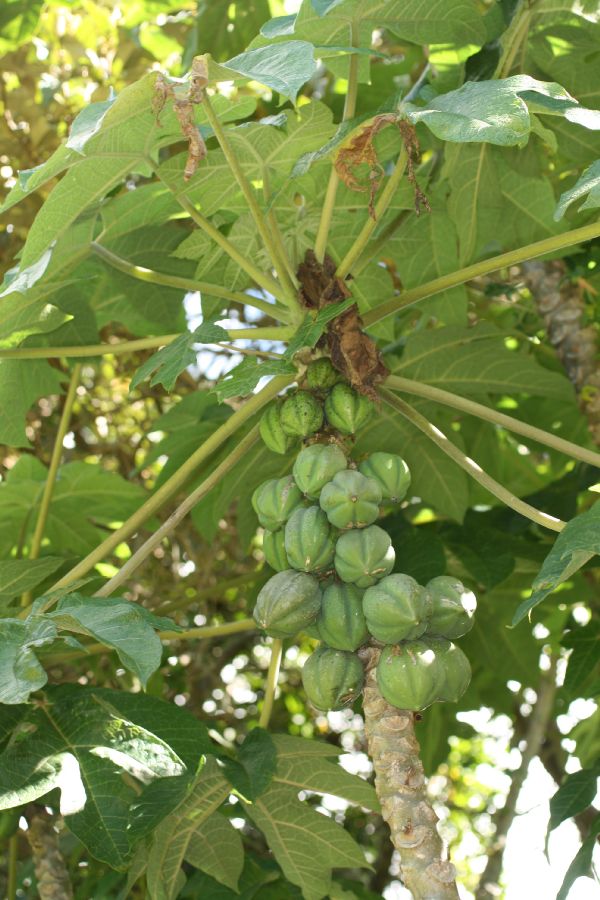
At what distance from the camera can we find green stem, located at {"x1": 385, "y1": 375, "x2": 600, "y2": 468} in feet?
5.65

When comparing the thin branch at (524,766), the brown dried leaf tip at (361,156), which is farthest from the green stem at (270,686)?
the thin branch at (524,766)

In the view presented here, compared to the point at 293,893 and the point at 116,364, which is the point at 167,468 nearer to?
the point at 293,893

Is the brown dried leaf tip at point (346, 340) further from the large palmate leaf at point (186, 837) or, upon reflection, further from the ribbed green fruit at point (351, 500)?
Answer: the large palmate leaf at point (186, 837)

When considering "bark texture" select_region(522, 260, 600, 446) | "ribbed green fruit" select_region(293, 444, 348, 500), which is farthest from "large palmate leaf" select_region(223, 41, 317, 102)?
"bark texture" select_region(522, 260, 600, 446)

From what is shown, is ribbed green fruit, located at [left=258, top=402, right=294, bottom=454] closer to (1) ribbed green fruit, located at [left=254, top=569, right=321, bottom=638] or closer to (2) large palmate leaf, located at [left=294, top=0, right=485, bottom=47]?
(1) ribbed green fruit, located at [left=254, top=569, right=321, bottom=638]

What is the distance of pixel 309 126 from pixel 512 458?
172 centimetres

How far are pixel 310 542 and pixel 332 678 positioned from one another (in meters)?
0.20

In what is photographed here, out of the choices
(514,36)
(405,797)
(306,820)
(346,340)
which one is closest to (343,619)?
(405,797)

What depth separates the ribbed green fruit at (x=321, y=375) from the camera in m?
1.78

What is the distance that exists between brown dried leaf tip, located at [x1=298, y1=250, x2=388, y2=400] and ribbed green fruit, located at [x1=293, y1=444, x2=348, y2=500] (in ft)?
0.49

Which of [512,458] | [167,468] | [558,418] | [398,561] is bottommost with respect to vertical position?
[512,458]

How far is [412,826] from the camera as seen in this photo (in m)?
1.44

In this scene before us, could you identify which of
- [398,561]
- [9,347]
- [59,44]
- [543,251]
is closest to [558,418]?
[398,561]

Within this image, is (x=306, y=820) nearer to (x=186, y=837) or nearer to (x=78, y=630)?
(x=186, y=837)
